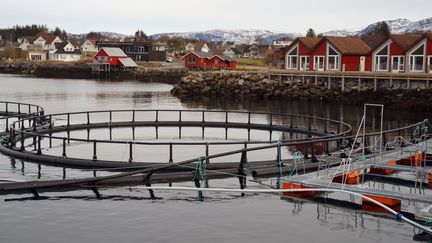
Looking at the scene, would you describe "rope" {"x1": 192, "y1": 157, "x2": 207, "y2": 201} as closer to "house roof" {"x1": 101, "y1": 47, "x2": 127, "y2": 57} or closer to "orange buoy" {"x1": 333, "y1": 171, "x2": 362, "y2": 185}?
"orange buoy" {"x1": 333, "y1": 171, "x2": 362, "y2": 185}

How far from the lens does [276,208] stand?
20281 mm

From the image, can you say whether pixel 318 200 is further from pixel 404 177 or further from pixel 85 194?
pixel 85 194

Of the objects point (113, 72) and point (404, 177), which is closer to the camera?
point (404, 177)

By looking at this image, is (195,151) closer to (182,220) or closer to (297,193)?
(297,193)

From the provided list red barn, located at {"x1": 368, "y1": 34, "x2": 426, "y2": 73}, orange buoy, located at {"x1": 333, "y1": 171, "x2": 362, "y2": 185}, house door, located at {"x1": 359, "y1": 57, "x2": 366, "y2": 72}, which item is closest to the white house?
house door, located at {"x1": 359, "y1": 57, "x2": 366, "y2": 72}

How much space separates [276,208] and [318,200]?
6.42ft

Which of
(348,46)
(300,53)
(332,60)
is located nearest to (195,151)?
(332,60)

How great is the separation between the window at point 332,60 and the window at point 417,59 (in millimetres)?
10672

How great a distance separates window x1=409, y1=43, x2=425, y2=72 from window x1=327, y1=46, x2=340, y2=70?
10.7 metres

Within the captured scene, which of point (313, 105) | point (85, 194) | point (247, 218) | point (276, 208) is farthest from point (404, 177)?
point (313, 105)

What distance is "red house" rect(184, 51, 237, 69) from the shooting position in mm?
126562

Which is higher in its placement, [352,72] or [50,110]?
[352,72]

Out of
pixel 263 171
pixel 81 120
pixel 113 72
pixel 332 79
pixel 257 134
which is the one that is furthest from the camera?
pixel 113 72

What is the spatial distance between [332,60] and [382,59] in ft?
24.5
